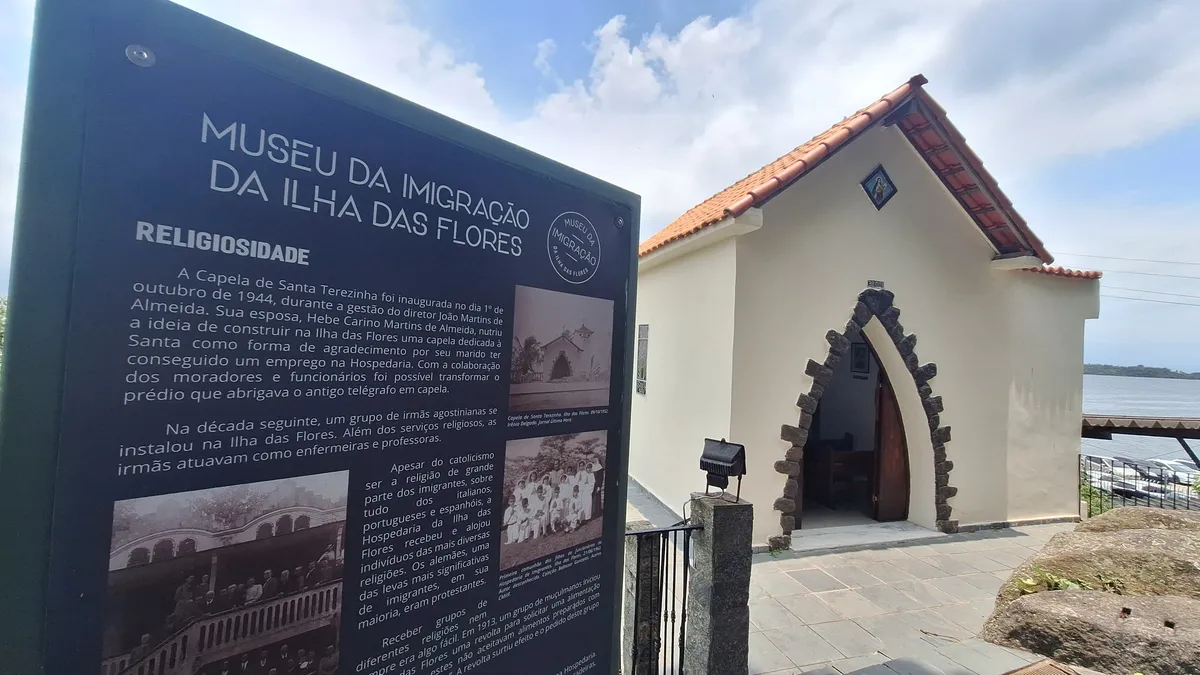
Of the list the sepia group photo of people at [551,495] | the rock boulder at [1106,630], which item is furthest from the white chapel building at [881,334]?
the sepia group photo of people at [551,495]

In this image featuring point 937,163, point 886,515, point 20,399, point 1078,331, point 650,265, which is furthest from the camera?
point 650,265

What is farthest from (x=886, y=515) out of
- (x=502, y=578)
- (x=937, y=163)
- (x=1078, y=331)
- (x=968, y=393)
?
(x=502, y=578)

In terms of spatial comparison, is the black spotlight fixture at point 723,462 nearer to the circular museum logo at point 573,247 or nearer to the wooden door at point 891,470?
the circular museum logo at point 573,247

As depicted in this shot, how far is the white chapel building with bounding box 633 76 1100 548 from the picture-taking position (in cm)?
573

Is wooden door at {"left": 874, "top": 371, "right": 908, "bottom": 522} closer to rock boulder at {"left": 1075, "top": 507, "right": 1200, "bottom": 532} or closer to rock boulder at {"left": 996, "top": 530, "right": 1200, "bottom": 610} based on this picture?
rock boulder at {"left": 1075, "top": 507, "right": 1200, "bottom": 532}

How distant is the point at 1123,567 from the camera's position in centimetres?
441

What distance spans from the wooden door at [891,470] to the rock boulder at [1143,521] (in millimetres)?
1792

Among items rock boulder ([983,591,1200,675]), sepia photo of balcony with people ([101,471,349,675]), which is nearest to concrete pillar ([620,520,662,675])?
sepia photo of balcony with people ([101,471,349,675])

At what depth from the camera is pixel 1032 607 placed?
149 inches

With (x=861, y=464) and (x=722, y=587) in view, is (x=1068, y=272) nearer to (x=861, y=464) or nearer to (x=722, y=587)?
(x=861, y=464)

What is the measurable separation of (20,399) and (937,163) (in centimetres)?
805

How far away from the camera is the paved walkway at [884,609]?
3.63 m

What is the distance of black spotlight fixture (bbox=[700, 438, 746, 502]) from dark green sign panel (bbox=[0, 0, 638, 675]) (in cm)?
152

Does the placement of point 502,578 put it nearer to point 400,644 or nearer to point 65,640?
point 400,644
